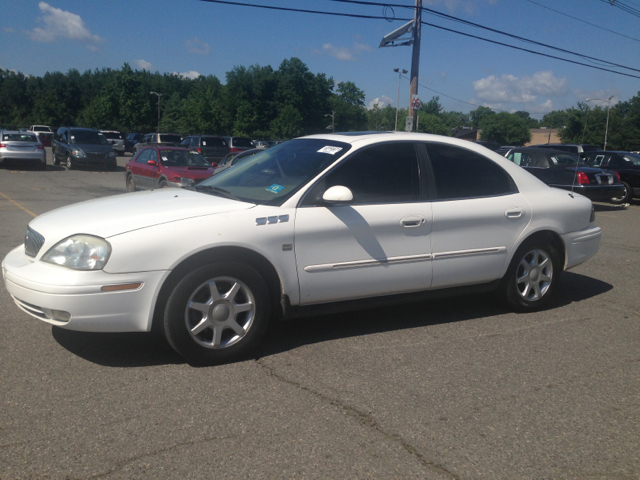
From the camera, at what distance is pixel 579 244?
5.41m

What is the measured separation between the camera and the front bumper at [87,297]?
11.1 feet

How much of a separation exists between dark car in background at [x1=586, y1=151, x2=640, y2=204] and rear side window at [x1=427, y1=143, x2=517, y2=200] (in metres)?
14.2

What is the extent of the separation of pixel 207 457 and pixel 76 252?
5.40ft

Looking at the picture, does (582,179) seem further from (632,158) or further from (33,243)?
(33,243)

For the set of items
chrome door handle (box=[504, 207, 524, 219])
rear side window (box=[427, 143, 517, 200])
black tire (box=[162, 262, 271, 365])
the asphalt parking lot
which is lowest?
the asphalt parking lot

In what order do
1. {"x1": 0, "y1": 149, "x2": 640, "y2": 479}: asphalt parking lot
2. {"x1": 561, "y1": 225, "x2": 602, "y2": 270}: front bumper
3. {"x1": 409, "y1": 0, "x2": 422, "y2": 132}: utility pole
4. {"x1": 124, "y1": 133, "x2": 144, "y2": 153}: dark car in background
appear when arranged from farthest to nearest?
{"x1": 124, "y1": 133, "x2": 144, "y2": 153}: dark car in background < {"x1": 409, "y1": 0, "x2": 422, "y2": 132}: utility pole < {"x1": 561, "y1": 225, "x2": 602, "y2": 270}: front bumper < {"x1": 0, "y1": 149, "x2": 640, "y2": 479}: asphalt parking lot

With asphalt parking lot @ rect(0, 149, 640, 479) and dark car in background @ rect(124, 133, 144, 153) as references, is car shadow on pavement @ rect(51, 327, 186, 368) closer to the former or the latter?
asphalt parking lot @ rect(0, 149, 640, 479)

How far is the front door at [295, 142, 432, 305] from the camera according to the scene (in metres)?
4.04

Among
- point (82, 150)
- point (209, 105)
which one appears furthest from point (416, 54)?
point (209, 105)

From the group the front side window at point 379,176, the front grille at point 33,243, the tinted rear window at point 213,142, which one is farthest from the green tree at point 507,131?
the front grille at point 33,243

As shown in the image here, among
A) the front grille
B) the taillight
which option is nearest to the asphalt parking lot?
the front grille

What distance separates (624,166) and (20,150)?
900 inches

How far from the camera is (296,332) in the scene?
4.54 metres

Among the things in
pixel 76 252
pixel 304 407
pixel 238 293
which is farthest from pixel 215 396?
pixel 76 252
